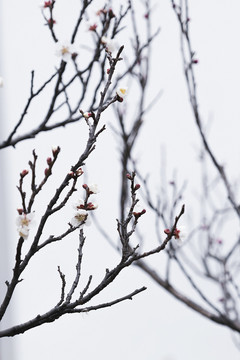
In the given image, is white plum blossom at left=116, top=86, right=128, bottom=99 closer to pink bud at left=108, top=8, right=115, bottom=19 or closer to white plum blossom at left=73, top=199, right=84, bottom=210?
white plum blossom at left=73, top=199, right=84, bottom=210

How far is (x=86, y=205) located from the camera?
143 cm

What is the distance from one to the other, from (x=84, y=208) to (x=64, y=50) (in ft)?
3.30

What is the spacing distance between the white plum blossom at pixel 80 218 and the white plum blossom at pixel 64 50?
981 mm

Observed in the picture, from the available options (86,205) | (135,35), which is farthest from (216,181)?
(86,205)

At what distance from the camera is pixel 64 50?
2.17 meters

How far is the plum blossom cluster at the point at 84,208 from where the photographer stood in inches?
55.8

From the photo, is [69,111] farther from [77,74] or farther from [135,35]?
[135,35]

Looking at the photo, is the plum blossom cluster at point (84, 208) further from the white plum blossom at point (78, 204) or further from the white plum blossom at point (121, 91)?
the white plum blossom at point (121, 91)

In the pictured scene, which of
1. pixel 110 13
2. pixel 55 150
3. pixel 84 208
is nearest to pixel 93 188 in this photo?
pixel 84 208

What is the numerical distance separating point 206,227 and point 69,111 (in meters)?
1.90

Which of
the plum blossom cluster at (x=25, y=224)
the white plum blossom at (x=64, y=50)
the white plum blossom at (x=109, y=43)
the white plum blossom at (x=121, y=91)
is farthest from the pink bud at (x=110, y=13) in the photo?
the plum blossom cluster at (x=25, y=224)

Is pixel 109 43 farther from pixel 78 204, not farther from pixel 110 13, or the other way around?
Result: pixel 78 204

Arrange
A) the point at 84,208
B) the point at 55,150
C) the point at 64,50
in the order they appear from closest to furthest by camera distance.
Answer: the point at 55,150 → the point at 84,208 → the point at 64,50

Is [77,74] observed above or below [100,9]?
below
